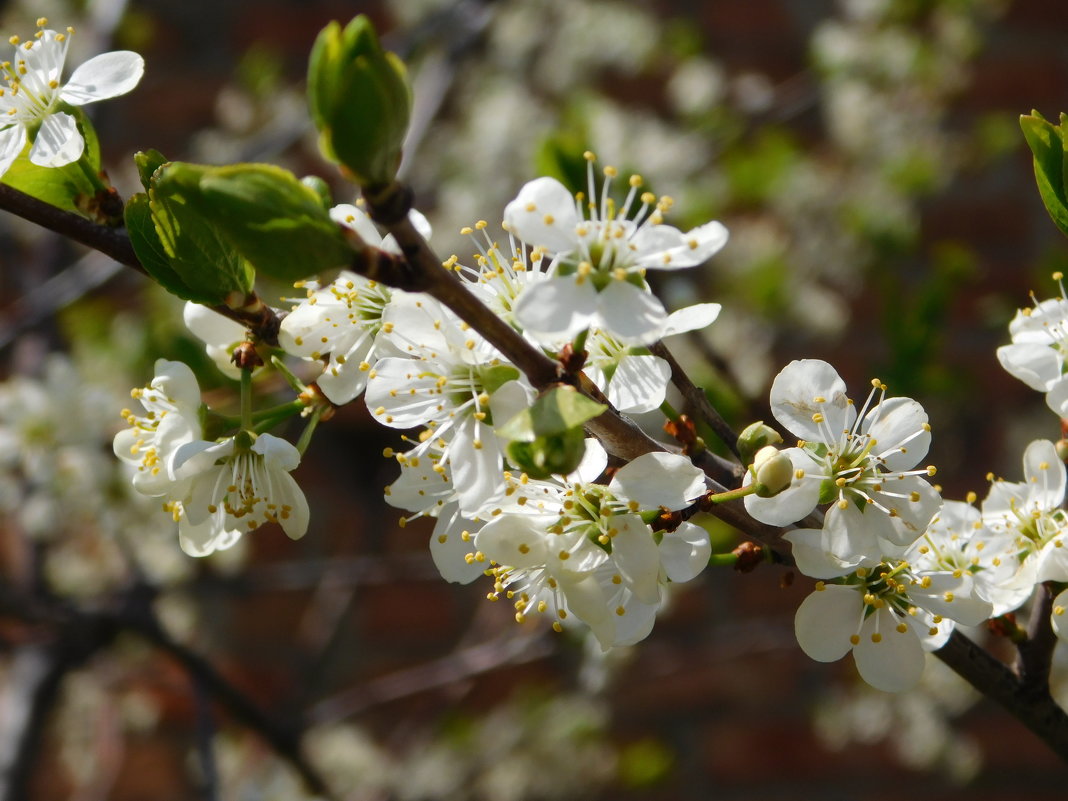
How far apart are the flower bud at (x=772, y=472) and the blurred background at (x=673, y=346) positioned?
570 millimetres

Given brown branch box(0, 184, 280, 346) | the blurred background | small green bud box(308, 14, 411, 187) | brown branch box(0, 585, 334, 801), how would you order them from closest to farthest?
small green bud box(308, 14, 411, 187), brown branch box(0, 184, 280, 346), brown branch box(0, 585, 334, 801), the blurred background

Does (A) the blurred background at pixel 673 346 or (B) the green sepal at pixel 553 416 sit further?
(A) the blurred background at pixel 673 346

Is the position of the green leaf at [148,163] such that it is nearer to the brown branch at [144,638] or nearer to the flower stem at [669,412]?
the flower stem at [669,412]

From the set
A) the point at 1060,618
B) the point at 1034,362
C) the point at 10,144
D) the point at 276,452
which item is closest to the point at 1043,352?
the point at 1034,362

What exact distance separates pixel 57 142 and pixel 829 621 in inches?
14.7

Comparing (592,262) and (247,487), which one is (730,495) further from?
(247,487)

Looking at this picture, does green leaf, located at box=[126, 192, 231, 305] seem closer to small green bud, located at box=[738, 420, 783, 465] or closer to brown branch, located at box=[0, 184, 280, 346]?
brown branch, located at box=[0, 184, 280, 346]

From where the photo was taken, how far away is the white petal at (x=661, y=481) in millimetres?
350

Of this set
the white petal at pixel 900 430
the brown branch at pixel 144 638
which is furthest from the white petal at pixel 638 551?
the brown branch at pixel 144 638

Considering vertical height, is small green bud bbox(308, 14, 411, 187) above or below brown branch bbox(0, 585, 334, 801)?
above

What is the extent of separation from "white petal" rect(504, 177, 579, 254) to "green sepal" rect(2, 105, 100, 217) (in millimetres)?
187

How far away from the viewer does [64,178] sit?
0.42 metres

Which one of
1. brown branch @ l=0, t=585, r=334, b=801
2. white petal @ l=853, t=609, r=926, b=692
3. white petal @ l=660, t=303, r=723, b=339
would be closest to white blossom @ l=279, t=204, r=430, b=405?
white petal @ l=660, t=303, r=723, b=339

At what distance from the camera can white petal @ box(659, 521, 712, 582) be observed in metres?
0.37
